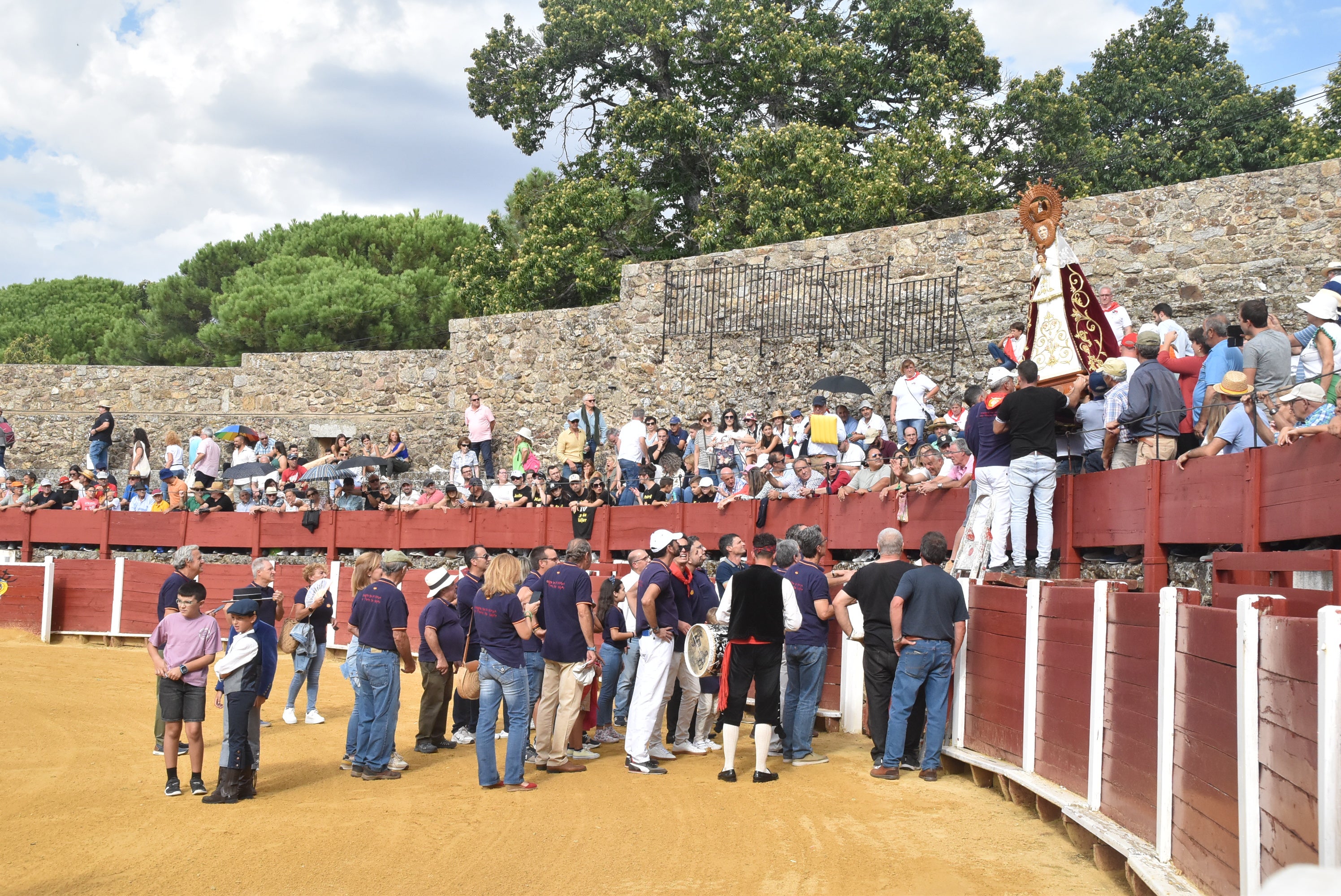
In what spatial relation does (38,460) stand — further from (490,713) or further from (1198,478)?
(1198,478)

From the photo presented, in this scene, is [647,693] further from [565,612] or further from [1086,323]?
[1086,323]

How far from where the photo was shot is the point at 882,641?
7973 mm

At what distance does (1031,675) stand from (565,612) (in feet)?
10.3

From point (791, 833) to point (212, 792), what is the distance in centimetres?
387

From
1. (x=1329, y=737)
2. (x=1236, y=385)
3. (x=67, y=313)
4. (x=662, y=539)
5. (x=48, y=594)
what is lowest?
(x=48, y=594)

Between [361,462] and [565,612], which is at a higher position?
[361,462]

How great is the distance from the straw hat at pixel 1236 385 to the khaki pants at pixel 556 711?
4541mm

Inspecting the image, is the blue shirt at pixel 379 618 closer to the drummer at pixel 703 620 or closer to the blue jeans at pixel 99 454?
the drummer at pixel 703 620

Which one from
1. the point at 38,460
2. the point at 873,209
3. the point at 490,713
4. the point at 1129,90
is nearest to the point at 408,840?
the point at 490,713

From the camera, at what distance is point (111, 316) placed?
47219 millimetres

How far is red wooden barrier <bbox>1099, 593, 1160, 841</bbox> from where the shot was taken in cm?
526

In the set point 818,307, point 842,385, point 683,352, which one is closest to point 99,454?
point 683,352

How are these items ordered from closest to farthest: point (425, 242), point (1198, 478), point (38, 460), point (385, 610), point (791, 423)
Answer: point (1198, 478) → point (385, 610) → point (791, 423) → point (38, 460) → point (425, 242)

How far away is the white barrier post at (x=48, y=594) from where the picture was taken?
19031mm
